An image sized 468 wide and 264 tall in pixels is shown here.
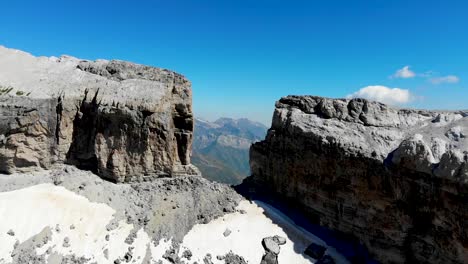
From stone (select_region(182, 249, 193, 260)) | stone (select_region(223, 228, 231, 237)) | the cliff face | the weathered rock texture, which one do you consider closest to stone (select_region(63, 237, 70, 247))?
the weathered rock texture

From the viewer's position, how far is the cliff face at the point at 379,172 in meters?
21.6

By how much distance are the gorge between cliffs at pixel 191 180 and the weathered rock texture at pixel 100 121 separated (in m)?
0.10

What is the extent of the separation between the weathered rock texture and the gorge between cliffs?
104mm

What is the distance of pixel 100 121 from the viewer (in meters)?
30.5

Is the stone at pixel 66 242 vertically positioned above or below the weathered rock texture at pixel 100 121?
below

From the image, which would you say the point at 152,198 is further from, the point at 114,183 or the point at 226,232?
the point at 226,232

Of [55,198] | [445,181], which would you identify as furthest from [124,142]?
[445,181]

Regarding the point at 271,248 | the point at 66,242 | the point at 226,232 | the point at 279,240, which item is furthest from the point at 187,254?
the point at 66,242

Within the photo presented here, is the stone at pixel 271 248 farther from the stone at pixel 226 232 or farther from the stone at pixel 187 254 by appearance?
the stone at pixel 187 254

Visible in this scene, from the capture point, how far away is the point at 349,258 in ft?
85.2

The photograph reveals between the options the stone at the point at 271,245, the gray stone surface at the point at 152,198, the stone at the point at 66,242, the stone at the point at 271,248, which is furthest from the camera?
the gray stone surface at the point at 152,198

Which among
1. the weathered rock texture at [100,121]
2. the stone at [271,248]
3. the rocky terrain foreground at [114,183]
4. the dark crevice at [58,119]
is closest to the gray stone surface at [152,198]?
the rocky terrain foreground at [114,183]

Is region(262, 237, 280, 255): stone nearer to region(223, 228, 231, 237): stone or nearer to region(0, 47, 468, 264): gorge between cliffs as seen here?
region(0, 47, 468, 264): gorge between cliffs

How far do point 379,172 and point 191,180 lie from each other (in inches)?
676
